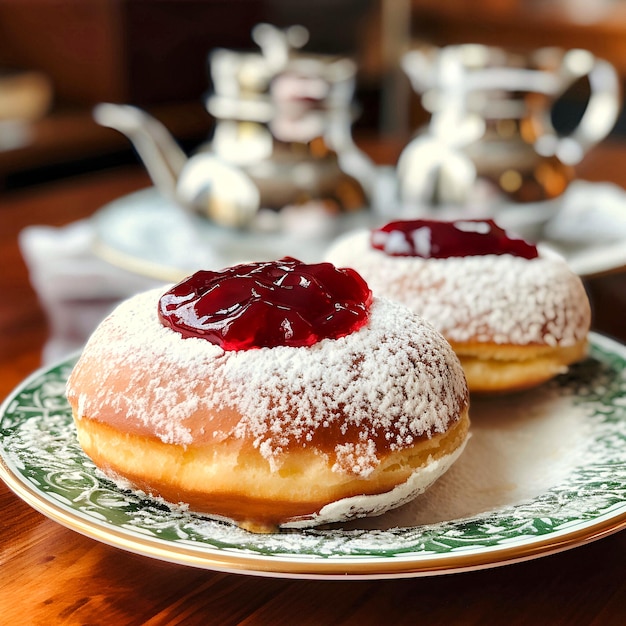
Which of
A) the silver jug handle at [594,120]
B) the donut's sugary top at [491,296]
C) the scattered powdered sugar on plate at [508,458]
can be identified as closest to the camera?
the scattered powdered sugar on plate at [508,458]

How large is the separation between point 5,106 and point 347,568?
2.47 metres

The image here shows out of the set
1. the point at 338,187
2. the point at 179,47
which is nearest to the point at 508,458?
the point at 338,187

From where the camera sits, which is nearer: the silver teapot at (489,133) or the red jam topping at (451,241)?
the red jam topping at (451,241)

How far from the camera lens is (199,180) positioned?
1.36 m

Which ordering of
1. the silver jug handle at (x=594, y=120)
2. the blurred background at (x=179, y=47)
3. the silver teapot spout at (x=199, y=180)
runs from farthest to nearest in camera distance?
1. the blurred background at (x=179, y=47)
2. the silver jug handle at (x=594, y=120)
3. the silver teapot spout at (x=199, y=180)

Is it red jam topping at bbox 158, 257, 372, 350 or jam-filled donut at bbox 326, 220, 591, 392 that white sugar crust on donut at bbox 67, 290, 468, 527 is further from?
jam-filled donut at bbox 326, 220, 591, 392

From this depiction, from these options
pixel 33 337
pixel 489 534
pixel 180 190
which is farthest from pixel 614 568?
pixel 180 190

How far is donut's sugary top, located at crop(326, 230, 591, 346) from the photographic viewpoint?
79 cm

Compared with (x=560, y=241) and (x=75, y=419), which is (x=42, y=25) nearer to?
(x=560, y=241)

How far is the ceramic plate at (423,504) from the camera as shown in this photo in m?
0.49

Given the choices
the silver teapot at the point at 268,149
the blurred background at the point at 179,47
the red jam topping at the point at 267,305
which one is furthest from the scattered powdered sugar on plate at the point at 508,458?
the blurred background at the point at 179,47

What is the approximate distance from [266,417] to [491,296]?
0.32 m

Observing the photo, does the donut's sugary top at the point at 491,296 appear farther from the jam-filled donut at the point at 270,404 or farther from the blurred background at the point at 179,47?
the blurred background at the point at 179,47

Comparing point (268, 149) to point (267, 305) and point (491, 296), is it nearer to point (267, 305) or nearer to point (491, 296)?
point (491, 296)
